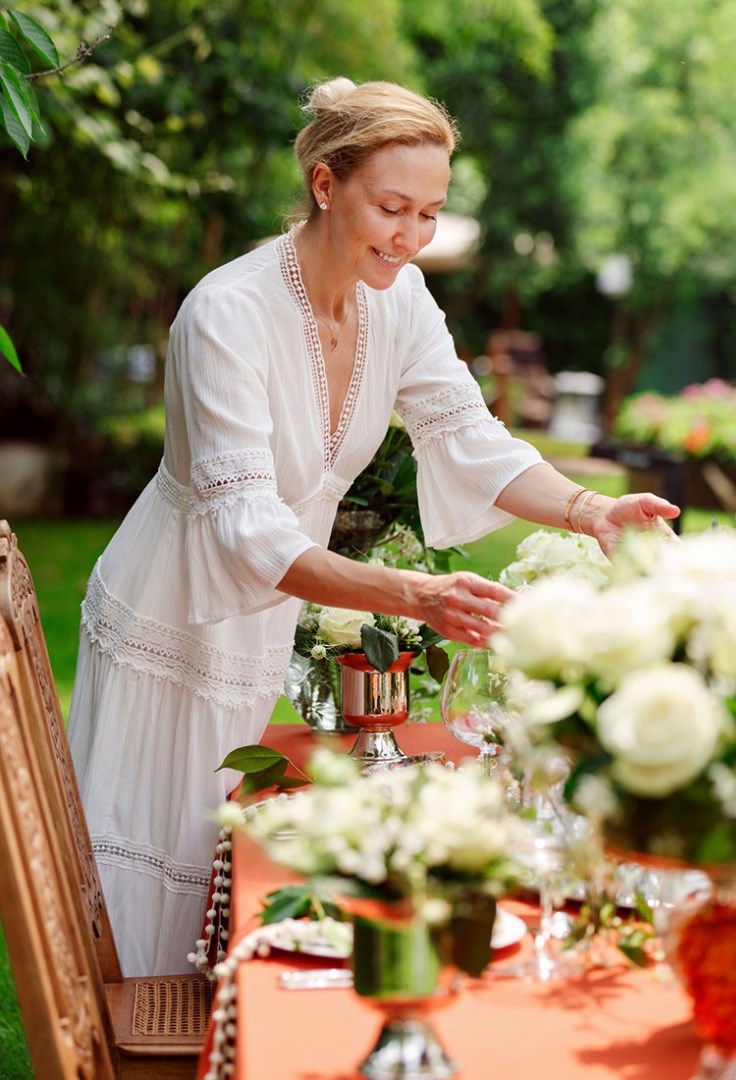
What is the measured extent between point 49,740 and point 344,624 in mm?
595

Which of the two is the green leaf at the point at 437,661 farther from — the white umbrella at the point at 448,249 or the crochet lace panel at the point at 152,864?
the white umbrella at the point at 448,249

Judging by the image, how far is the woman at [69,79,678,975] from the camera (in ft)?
7.69

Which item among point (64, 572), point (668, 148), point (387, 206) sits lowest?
point (387, 206)

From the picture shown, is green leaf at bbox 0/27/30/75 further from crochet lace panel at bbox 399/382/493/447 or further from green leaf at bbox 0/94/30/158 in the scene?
crochet lace panel at bbox 399/382/493/447

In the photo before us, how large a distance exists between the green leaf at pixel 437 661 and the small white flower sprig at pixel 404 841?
136cm

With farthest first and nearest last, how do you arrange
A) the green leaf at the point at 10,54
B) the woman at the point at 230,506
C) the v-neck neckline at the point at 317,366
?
the v-neck neckline at the point at 317,366 < the green leaf at the point at 10,54 < the woman at the point at 230,506

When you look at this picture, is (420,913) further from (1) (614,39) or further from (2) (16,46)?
(1) (614,39)

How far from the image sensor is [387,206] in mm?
2438

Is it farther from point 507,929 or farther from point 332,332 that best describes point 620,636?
point 332,332

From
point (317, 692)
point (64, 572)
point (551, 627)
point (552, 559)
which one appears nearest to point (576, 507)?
point (552, 559)

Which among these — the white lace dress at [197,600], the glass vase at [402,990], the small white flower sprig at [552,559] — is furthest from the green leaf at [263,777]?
the glass vase at [402,990]

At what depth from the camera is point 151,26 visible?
31.8 feet

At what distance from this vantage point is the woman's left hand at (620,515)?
2475mm

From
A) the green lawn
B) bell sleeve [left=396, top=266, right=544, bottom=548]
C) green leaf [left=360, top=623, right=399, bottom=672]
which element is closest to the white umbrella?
the green lawn
